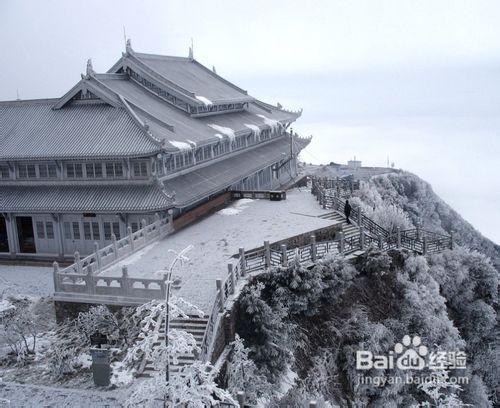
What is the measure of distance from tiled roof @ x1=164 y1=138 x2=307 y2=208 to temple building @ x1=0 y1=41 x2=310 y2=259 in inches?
4.7

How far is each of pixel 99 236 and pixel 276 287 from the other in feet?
43.0

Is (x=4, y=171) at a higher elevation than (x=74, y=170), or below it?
higher

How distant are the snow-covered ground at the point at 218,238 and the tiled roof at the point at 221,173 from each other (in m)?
2.03

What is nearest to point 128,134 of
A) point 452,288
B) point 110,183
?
point 110,183

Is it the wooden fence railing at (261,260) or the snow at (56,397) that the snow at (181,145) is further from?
the snow at (56,397)

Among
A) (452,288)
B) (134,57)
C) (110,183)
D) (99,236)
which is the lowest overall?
(452,288)

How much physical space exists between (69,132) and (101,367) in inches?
777

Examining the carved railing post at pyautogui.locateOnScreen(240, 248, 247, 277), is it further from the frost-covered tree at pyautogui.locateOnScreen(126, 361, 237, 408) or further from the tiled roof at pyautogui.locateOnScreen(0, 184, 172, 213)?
the frost-covered tree at pyautogui.locateOnScreen(126, 361, 237, 408)

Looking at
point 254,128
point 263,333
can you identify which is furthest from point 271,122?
point 263,333

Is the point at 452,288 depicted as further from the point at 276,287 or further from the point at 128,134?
the point at 128,134

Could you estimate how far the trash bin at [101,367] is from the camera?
1931 centimetres

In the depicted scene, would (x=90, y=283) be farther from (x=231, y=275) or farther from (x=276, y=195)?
(x=276, y=195)

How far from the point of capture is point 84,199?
32750mm

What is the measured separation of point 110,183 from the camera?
33.5 metres
